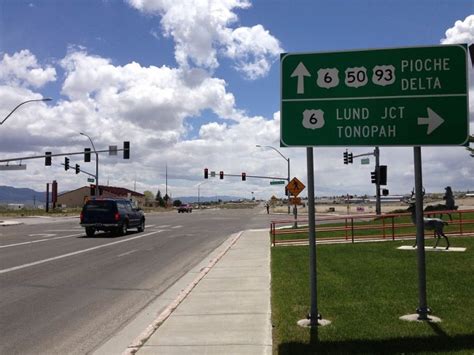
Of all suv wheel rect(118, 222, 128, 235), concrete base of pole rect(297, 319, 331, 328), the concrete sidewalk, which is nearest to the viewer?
the concrete sidewalk

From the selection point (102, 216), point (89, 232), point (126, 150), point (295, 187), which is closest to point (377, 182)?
point (295, 187)

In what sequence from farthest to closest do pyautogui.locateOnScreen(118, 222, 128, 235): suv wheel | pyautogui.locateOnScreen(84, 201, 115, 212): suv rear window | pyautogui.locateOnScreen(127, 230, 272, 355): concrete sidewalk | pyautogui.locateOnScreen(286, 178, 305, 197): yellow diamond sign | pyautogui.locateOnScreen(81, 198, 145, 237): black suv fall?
pyautogui.locateOnScreen(286, 178, 305, 197): yellow diamond sign < pyautogui.locateOnScreen(118, 222, 128, 235): suv wheel < pyautogui.locateOnScreen(84, 201, 115, 212): suv rear window < pyautogui.locateOnScreen(81, 198, 145, 237): black suv < pyautogui.locateOnScreen(127, 230, 272, 355): concrete sidewalk

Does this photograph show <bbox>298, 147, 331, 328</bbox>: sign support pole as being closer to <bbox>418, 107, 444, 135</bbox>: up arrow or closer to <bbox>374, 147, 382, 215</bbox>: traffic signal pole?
<bbox>418, 107, 444, 135</bbox>: up arrow

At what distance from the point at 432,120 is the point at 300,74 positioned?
187 centimetres

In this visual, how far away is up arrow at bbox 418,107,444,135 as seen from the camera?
7.18 m

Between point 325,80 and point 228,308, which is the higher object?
point 325,80

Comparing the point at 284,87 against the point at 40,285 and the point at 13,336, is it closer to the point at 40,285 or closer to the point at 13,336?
the point at 13,336

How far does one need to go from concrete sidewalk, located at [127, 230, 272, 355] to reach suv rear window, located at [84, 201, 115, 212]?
16254 mm

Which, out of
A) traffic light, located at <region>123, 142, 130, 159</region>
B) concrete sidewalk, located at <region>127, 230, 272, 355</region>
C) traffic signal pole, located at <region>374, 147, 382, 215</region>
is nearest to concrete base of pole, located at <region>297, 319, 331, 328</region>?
concrete sidewalk, located at <region>127, 230, 272, 355</region>

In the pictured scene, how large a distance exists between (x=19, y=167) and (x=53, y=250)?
30.6 metres

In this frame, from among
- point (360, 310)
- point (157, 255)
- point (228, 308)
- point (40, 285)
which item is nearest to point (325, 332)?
point (360, 310)

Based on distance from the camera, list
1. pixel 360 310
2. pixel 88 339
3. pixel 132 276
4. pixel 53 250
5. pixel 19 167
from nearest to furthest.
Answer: pixel 88 339, pixel 360 310, pixel 132 276, pixel 53 250, pixel 19 167

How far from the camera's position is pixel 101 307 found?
9.19 m

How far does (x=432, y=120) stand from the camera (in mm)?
7207
